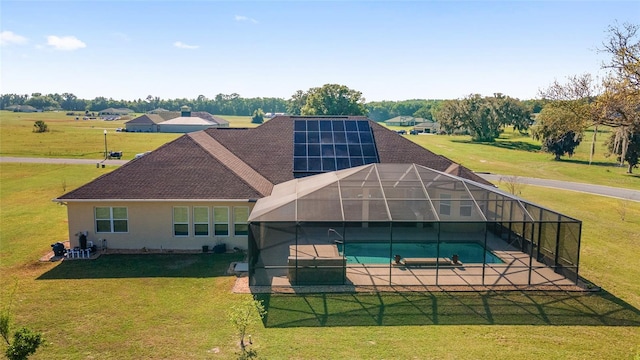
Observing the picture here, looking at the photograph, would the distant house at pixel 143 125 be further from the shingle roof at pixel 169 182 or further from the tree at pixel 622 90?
the tree at pixel 622 90

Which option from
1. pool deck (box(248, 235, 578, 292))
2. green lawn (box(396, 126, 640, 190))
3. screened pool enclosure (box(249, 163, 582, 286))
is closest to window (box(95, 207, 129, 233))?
screened pool enclosure (box(249, 163, 582, 286))

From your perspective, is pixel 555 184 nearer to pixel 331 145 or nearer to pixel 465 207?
pixel 331 145

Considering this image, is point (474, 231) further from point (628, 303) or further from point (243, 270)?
point (243, 270)

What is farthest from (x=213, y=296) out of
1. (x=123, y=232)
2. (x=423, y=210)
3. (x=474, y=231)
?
(x=474, y=231)

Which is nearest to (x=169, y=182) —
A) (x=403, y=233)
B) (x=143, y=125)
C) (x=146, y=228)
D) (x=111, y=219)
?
(x=146, y=228)

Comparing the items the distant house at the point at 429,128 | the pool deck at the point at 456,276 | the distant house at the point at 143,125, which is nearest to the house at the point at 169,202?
the pool deck at the point at 456,276

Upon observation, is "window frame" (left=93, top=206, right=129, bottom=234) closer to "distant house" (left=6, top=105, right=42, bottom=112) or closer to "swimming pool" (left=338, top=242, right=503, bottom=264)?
"swimming pool" (left=338, top=242, right=503, bottom=264)
